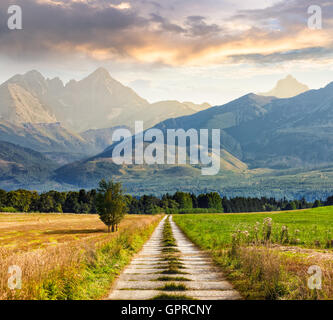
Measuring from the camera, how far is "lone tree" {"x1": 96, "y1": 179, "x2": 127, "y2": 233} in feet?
224

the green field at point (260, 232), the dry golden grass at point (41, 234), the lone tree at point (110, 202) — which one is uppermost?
the lone tree at point (110, 202)

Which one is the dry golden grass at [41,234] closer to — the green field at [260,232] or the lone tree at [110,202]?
the lone tree at [110,202]

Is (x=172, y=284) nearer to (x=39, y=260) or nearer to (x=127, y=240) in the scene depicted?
(x=39, y=260)

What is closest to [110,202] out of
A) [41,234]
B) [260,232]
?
[41,234]

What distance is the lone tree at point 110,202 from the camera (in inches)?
2692

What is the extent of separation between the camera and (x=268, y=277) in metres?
13.3

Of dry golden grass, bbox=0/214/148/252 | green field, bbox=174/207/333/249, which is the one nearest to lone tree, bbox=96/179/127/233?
dry golden grass, bbox=0/214/148/252

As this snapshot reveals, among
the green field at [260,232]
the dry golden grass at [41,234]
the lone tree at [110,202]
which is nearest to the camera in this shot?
the green field at [260,232]

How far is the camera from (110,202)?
68.2 metres

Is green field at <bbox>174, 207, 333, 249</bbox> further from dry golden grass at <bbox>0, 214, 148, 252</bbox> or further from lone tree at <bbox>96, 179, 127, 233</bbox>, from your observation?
lone tree at <bbox>96, 179, 127, 233</bbox>

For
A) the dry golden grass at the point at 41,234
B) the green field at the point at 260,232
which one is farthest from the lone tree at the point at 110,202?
the green field at the point at 260,232

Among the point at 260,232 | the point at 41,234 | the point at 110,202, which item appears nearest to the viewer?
the point at 260,232

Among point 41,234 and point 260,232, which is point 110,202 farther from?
point 260,232
